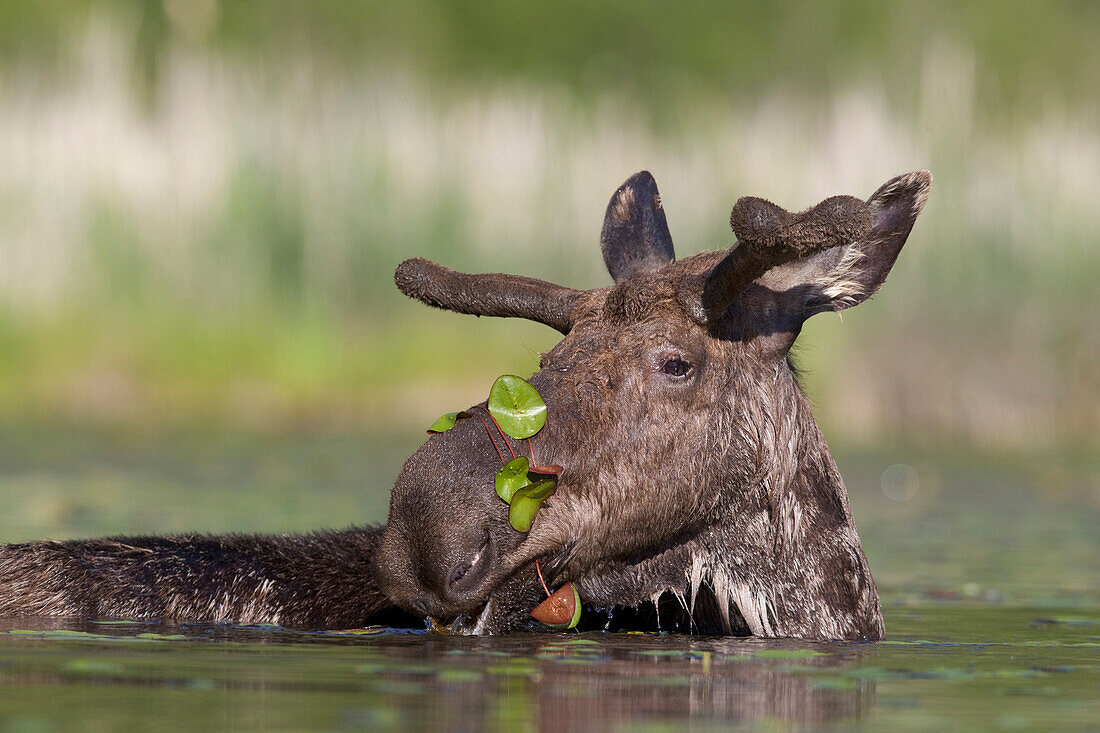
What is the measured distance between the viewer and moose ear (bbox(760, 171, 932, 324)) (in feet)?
29.4

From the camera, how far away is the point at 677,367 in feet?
28.9

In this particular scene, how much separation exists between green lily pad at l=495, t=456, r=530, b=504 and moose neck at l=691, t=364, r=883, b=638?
1.38 metres

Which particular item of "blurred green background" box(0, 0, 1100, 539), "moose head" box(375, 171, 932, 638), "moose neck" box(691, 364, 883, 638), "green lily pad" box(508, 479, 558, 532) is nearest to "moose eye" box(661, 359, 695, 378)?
"moose head" box(375, 171, 932, 638)

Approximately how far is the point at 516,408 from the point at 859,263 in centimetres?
204

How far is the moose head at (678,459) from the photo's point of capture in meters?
7.99

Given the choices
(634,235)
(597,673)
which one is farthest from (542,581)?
(634,235)

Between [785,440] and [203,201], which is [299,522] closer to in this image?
[785,440]

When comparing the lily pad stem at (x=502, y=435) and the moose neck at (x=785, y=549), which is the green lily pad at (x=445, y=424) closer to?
the lily pad stem at (x=502, y=435)

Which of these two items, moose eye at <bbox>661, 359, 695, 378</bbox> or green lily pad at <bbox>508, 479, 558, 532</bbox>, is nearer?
green lily pad at <bbox>508, 479, 558, 532</bbox>

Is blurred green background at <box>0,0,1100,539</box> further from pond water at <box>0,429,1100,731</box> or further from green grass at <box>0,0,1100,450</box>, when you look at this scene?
pond water at <box>0,429,1100,731</box>

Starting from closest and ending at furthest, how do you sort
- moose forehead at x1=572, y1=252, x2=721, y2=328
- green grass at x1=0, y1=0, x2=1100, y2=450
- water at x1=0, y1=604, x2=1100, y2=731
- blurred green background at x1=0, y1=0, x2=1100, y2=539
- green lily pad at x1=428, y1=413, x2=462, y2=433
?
water at x1=0, y1=604, x2=1100, y2=731, green lily pad at x1=428, y1=413, x2=462, y2=433, moose forehead at x1=572, y1=252, x2=721, y2=328, blurred green background at x1=0, y1=0, x2=1100, y2=539, green grass at x1=0, y1=0, x2=1100, y2=450

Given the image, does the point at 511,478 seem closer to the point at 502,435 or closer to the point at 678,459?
the point at 502,435

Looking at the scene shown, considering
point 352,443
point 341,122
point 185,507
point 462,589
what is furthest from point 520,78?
point 462,589

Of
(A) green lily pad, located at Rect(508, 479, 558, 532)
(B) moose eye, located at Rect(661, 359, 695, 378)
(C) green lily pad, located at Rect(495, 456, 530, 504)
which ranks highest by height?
(B) moose eye, located at Rect(661, 359, 695, 378)
